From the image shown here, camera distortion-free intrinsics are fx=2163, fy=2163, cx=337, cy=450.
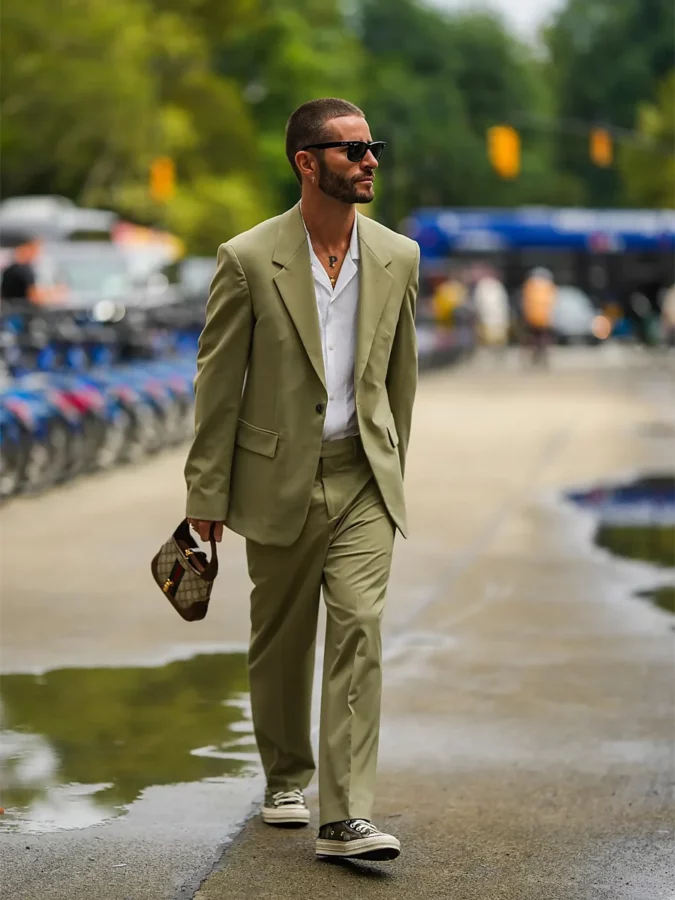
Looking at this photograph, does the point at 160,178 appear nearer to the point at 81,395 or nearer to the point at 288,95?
the point at 288,95

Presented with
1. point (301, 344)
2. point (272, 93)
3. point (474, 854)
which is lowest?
point (474, 854)

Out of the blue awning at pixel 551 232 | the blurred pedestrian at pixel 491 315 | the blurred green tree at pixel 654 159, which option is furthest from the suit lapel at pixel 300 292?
the blurred green tree at pixel 654 159

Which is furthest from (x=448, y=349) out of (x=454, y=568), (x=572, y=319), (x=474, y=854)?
(x=474, y=854)

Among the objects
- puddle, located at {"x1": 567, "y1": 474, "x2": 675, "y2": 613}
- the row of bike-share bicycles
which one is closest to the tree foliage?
the row of bike-share bicycles

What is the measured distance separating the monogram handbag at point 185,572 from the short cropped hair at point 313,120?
99 centimetres

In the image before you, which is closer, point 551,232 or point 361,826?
point 361,826

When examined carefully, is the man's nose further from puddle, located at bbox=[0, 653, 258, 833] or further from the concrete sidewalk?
puddle, located at bbox=[0, 653, 258, 833]

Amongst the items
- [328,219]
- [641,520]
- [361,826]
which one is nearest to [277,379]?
[328,219]

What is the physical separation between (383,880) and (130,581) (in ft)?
18.7

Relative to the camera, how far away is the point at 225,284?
17.4 feet

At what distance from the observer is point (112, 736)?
687 centimetres

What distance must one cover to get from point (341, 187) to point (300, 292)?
0.27 meters

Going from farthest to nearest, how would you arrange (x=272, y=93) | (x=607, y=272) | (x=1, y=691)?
(x=272, y=93) → (x=607, y=272) → (x=1, y=691)

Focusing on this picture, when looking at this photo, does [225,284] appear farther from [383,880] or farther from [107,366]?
[107,366]
